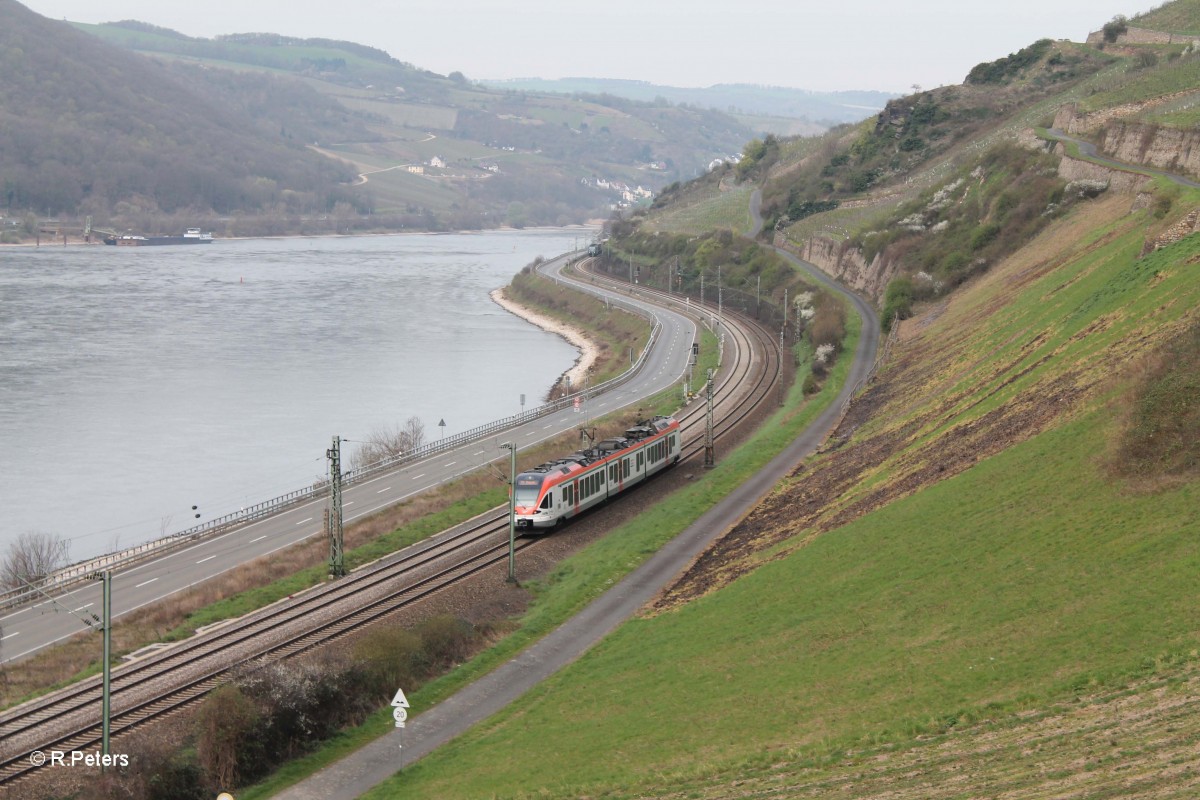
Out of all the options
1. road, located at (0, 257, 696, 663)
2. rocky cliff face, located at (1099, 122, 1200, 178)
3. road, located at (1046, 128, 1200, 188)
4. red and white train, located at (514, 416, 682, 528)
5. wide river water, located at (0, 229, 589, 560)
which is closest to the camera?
road, located at (0, 257, 696, 663)

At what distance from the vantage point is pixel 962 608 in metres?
25.4

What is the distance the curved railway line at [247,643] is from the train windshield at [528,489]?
1486mm

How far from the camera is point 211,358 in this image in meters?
104

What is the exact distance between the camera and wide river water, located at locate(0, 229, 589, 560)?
63.8 meters

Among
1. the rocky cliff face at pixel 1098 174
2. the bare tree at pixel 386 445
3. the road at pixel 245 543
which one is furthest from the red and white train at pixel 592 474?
the rocky cliff face at pixel 1098 174

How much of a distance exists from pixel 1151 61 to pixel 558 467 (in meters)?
82.4

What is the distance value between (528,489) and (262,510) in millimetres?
16171

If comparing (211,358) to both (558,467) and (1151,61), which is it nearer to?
(558,467)

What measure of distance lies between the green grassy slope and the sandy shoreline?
5448cm

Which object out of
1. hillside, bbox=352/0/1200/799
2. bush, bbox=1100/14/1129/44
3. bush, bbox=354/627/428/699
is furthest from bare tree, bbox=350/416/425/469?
bush, bbox=1100/14/1129/44

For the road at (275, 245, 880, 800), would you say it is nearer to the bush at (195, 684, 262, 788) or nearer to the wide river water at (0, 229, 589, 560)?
the bush at (195, 684, 262, 788)

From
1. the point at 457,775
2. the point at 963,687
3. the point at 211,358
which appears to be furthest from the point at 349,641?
the point at 211,358

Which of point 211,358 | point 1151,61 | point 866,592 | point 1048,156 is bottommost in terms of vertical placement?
point 211,358

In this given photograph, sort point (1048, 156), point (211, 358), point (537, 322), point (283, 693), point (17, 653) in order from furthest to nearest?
1. point (537, 322)
2. point (211, 358)
3. point (1048, 156)
4. point (17, 653)
5. point (283, 693)
